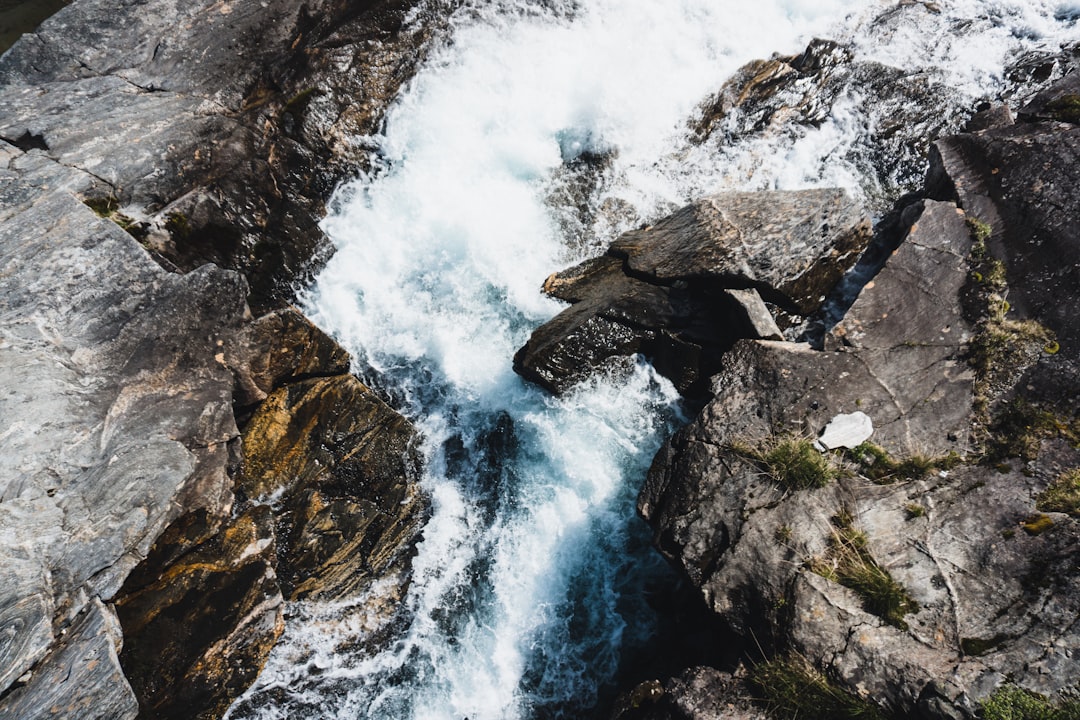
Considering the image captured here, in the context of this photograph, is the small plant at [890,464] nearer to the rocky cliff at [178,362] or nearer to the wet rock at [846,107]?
the wet rock at [846,107]

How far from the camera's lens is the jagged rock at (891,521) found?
458 cm

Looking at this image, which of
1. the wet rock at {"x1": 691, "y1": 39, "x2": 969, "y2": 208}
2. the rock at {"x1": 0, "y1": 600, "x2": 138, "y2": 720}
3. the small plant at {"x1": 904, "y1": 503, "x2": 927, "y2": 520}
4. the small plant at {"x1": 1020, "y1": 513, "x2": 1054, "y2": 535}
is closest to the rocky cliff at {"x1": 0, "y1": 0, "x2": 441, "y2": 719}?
the rock at {"x1": 0, "y1": 600, "x2": 138, "y2": 720}

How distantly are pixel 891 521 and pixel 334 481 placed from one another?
6209 mm

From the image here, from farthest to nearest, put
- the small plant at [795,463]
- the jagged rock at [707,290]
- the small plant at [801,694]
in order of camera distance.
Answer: the jagged rock at [707,290], the small plant at [795,463], the small plant at [801,694]

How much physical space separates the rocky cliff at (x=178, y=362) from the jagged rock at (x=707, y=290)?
270 cm

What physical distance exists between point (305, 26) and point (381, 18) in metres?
1.26

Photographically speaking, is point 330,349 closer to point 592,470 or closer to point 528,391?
point 528,391

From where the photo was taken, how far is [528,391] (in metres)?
7.78

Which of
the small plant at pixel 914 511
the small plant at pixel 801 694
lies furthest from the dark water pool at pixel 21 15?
the small plant at pixel 914 511

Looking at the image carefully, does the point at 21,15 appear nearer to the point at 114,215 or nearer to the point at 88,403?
the point at 114,215

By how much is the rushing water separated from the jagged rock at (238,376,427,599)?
37 cm

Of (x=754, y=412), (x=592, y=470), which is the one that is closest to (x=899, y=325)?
(x=754, y=412)

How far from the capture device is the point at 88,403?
18.9ft

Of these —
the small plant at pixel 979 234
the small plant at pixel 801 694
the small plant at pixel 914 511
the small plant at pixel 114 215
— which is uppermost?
the small plant at pixel 114 215
